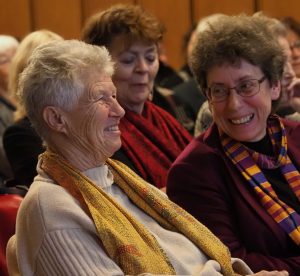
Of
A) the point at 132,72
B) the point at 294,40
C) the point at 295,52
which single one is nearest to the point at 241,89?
the point at 132,72

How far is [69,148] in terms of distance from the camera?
7.26ft

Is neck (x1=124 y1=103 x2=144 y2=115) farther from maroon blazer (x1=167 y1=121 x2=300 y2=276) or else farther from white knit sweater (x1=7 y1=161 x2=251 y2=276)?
white knit sweater (x1=7 y1=161 x2=251 y2=276)

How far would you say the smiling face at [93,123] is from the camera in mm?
2217

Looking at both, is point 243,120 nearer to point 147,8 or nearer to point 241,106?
point 241,106

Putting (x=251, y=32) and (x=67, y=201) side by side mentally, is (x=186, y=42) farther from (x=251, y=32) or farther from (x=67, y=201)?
(x=67, y=201)

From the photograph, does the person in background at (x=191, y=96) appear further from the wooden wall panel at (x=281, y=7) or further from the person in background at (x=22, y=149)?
the wooden wall panel at (x=281, y=7)

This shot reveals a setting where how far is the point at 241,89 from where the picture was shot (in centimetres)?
268

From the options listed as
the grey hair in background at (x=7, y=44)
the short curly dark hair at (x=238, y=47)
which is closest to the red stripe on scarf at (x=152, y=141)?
the short curly dark hair at (x=238, y=47)

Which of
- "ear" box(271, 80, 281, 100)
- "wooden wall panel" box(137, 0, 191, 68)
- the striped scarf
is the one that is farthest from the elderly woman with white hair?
"wooden wall panel" box(137, 0, 191, 68)

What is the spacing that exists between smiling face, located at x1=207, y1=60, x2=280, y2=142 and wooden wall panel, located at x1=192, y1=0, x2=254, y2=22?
3569 mm

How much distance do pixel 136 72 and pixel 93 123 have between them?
40.0 inches

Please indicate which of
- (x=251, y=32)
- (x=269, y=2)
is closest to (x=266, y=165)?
(x=251, y=32)

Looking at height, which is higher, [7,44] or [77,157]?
[77,157]

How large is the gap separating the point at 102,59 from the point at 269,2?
4.22 metres
